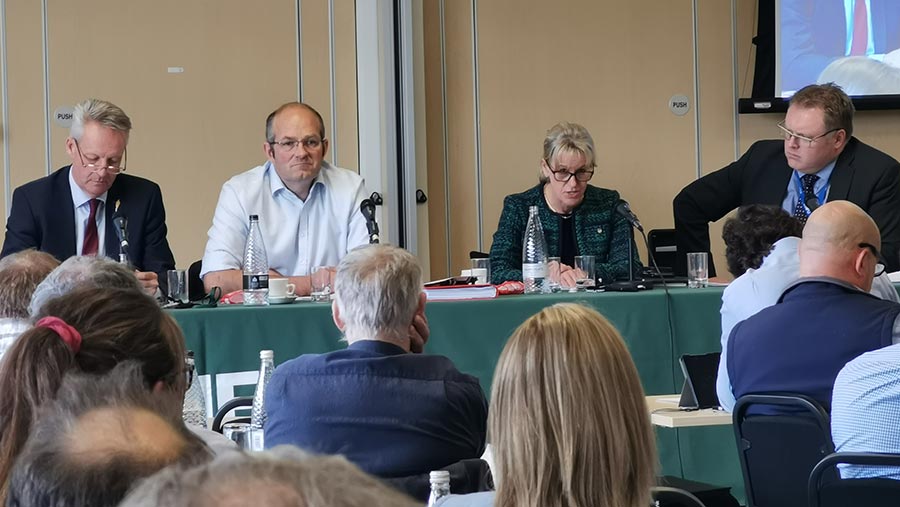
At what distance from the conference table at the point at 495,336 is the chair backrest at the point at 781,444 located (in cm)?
109

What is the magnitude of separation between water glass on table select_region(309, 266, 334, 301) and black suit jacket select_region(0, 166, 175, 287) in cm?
55

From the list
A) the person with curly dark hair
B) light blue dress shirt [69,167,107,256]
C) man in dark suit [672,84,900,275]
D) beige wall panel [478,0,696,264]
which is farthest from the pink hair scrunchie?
beige wall panel [478,0,696,264]

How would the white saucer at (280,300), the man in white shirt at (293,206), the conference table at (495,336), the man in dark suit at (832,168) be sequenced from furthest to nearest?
the man in dark suit at (832,168) → the man in white shirt at (293,206) → the white saucer at (280,300) → the conference table at (495,336)

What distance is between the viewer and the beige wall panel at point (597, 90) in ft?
21.6

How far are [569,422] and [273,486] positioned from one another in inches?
45.2

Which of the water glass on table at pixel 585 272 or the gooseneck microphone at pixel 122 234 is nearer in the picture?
the gooseneck microphone at pixel 122 234

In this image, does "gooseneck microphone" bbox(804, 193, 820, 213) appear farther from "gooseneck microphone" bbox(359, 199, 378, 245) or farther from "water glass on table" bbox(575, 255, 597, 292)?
"gooseneck microphone" bbox(359, 199, 378, 245)

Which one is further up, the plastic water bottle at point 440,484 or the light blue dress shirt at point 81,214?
the light blue dress shirt at point 81,214

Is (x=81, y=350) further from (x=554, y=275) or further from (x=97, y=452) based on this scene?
(x=554, y=275)

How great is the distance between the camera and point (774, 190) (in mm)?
5141

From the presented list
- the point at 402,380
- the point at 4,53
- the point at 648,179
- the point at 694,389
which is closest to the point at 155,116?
the point at 4,53

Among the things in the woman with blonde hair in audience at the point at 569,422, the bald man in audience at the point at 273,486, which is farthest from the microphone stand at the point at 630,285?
the bald man in audience at the point at 273,486

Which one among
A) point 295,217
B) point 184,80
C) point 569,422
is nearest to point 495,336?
point 295,217

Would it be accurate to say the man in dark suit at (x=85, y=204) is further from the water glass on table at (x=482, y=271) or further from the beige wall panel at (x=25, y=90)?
the beige wall panel at (x=25, y=90)
